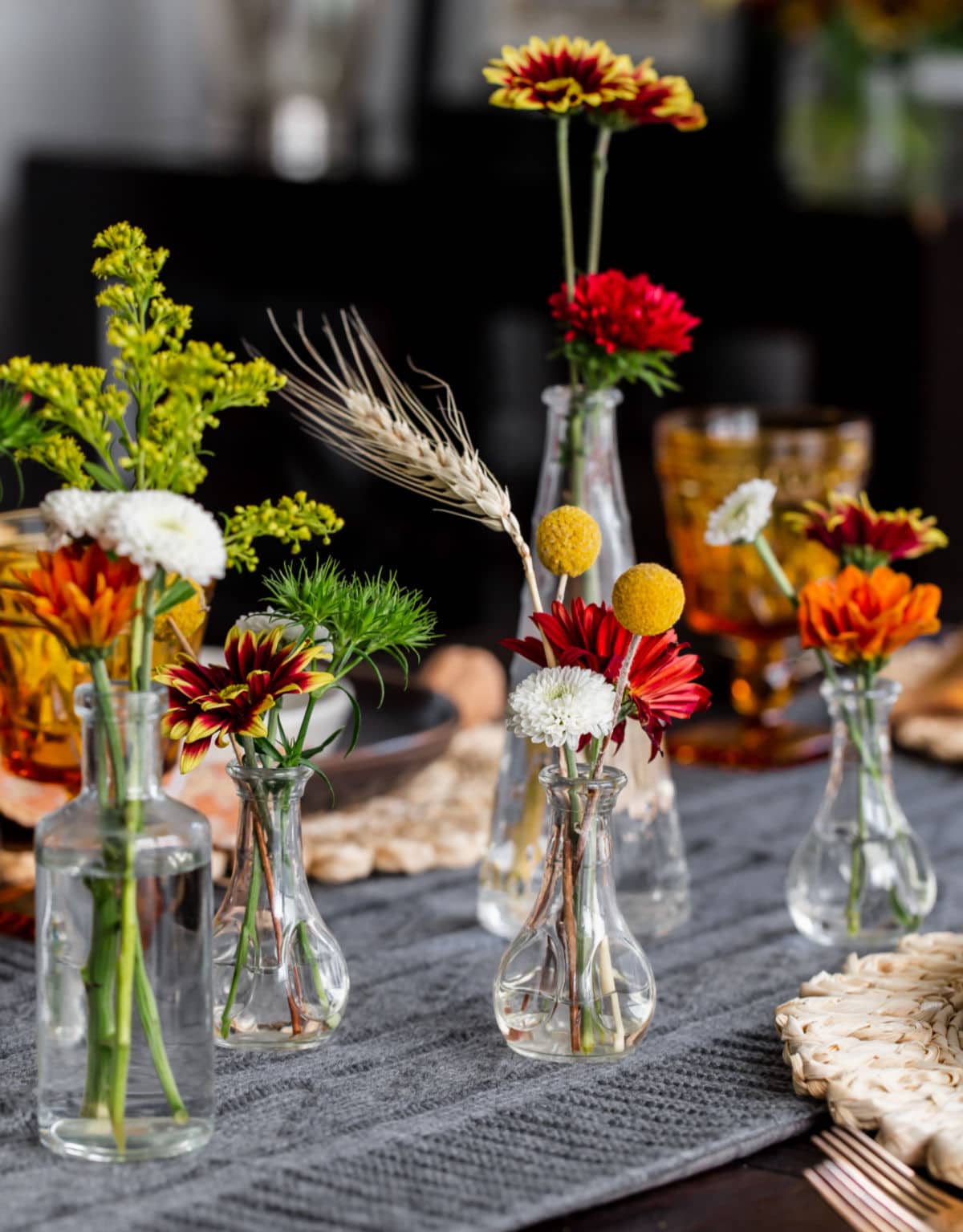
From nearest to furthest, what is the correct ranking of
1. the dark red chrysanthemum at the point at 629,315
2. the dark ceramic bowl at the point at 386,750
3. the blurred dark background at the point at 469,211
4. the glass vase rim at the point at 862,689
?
the dark red chrysanthemum at the point at 629,315, the glass vase rim at the point at 862,689, the dark ceramic bowl at the point at 386,750, the blurred dark background at the point at 469,211

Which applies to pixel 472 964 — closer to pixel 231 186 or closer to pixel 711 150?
pixel 231 186

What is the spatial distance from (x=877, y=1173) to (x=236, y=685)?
356 millimetres

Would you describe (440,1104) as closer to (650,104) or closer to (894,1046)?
(894,1046)

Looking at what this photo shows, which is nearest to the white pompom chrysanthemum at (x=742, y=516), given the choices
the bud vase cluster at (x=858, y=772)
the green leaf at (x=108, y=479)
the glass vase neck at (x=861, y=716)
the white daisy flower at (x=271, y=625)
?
the bud vase cluster at (x=858, y=772)

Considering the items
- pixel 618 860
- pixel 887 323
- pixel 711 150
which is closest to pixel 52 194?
pixel 711 150

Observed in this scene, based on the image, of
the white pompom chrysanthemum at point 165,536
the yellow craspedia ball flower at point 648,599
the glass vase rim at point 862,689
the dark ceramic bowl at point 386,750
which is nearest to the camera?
the white pompom chrysanthemum at point 165,536

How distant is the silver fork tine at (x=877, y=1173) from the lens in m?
0.70

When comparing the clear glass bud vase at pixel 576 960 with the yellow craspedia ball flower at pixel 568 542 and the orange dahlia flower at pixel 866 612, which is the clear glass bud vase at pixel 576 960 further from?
the orange dahlia flower at pixel 866 612

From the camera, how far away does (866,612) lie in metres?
0.96

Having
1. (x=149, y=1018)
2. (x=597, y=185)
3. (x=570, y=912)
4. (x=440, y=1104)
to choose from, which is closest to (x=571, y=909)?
(x=570, y=912)

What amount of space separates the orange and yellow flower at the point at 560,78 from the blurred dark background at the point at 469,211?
1527 millimetres

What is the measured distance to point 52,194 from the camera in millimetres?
2719

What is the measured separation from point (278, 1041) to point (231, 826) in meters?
0.31

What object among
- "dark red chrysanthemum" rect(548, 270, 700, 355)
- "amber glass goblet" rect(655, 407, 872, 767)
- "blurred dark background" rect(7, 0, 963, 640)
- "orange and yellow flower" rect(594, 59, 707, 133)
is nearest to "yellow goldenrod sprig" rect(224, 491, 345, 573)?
"dark red chrysanthemum" rect(548, 270, 700, 355)
